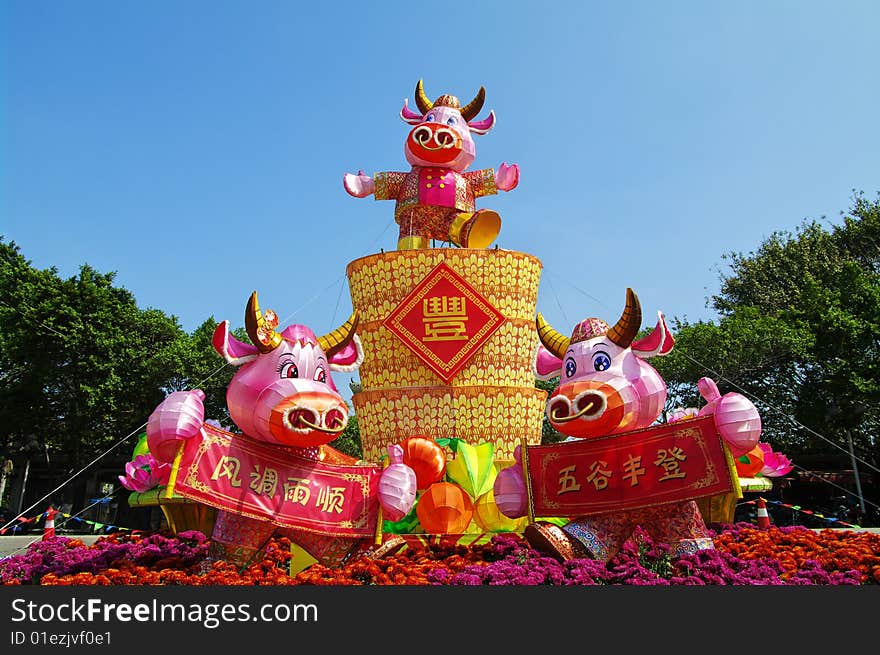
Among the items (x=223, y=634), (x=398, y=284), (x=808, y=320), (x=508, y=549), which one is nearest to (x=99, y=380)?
(x=398, y=284)

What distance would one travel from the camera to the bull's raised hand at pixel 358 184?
436 inches

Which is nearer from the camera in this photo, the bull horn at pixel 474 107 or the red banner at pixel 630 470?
the red banner at pixel 630 470

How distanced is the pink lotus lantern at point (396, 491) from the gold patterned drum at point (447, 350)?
9.43 ft

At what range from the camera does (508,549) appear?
682 cm

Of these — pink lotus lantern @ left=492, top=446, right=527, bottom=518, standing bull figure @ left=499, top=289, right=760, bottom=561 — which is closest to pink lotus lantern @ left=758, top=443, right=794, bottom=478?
standing bull figure @ left=499, top=289, right=760, bottom=561

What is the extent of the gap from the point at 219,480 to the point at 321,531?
1022 mm

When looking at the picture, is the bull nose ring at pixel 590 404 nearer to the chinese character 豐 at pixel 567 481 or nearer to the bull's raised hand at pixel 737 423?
the chinese character 豐 at pixel 567 481

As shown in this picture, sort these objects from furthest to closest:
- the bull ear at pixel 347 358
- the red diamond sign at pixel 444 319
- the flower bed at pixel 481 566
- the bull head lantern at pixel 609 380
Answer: the red diamond sign at pixel 444 319, the bull ear at pixel 347 358, the bull head lantern at pixel 609 380, the flower bed at pixel 481 566

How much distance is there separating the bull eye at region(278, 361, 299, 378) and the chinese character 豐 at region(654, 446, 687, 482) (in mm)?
3265

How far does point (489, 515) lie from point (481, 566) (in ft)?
6.33

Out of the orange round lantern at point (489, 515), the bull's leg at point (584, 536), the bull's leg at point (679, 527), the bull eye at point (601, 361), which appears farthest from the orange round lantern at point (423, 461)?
the bull's leg at point (679, 527)

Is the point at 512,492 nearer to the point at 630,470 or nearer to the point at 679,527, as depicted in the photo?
the point at 630,470

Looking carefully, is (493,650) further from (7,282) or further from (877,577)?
(7,282)

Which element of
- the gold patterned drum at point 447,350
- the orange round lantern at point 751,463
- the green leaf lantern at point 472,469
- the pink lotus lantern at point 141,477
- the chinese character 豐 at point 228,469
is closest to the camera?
the chinese character 豐 at point 228,469
